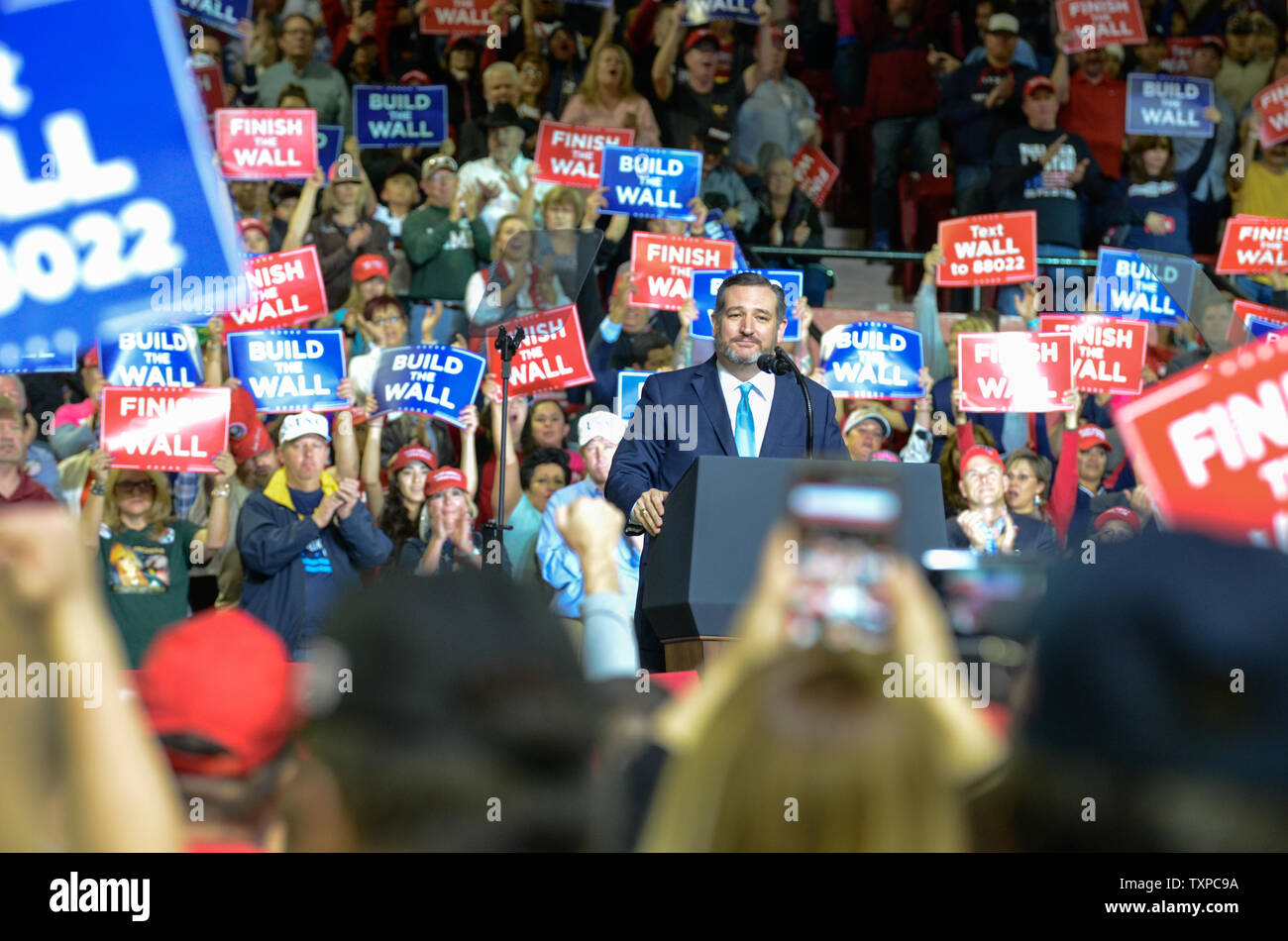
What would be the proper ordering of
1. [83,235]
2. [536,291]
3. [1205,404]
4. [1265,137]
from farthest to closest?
[1265,137] < [536,291] < [83,235] < [1205,404]

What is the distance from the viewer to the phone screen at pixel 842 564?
1.43 metres

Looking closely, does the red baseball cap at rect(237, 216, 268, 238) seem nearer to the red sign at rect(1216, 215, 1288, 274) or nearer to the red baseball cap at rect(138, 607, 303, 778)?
the red sign at rect(1216, 215, 1288, 274)

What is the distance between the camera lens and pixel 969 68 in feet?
34.1

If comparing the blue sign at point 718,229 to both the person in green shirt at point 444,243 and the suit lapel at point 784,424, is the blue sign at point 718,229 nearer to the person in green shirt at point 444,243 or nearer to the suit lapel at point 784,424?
the person in green shirt at point 444,243

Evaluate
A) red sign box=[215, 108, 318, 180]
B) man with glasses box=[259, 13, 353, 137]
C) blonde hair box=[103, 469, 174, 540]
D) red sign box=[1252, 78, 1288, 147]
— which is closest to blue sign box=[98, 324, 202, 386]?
blonde hair box=[103, 469, 174, 540]

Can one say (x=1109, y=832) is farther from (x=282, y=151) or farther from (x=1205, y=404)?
(x=282, y=151)

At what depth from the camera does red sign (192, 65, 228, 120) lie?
9625mm

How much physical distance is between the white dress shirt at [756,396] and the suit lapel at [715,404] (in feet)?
0.06

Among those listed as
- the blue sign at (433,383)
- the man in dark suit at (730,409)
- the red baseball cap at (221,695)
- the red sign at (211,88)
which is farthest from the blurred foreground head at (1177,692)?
the red sign at (211,88)

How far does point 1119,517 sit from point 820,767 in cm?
579

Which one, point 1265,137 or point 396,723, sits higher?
point 1265,137

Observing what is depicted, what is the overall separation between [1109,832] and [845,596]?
302mm

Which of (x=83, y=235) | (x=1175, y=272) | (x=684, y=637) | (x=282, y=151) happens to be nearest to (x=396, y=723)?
(x=83, y=235)
